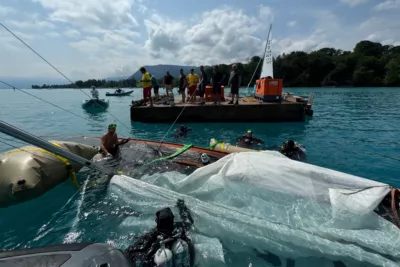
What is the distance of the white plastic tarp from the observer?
141 inches

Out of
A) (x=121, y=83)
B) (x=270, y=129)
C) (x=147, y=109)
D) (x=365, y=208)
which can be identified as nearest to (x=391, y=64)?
(x=270, y=129)

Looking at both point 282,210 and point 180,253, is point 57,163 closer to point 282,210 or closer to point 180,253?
point 180,253

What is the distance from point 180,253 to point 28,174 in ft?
12.9

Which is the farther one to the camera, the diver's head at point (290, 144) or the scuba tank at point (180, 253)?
the diver's head at point (290, 144)

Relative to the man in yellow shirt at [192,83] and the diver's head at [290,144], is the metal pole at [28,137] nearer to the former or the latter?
the diver's head at [290,144]

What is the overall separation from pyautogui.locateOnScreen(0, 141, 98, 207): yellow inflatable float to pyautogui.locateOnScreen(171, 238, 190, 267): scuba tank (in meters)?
3.65

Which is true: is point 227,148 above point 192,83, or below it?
below

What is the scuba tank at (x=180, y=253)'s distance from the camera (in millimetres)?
3514

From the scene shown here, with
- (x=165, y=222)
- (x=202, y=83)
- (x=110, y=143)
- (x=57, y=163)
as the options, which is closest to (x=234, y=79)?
(x=202, y=83)

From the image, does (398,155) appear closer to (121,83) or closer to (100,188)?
(100,188)

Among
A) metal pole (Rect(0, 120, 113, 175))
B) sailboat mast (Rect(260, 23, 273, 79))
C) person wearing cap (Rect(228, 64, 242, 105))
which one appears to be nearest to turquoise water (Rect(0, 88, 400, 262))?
metal pole (Rect(0, 120, 113, 175))

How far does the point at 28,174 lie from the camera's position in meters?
5.16

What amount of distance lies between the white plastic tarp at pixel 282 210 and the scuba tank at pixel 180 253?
0.80ft

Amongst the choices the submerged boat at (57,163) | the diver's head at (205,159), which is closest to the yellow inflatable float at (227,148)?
the submerged boat at (57,163)
